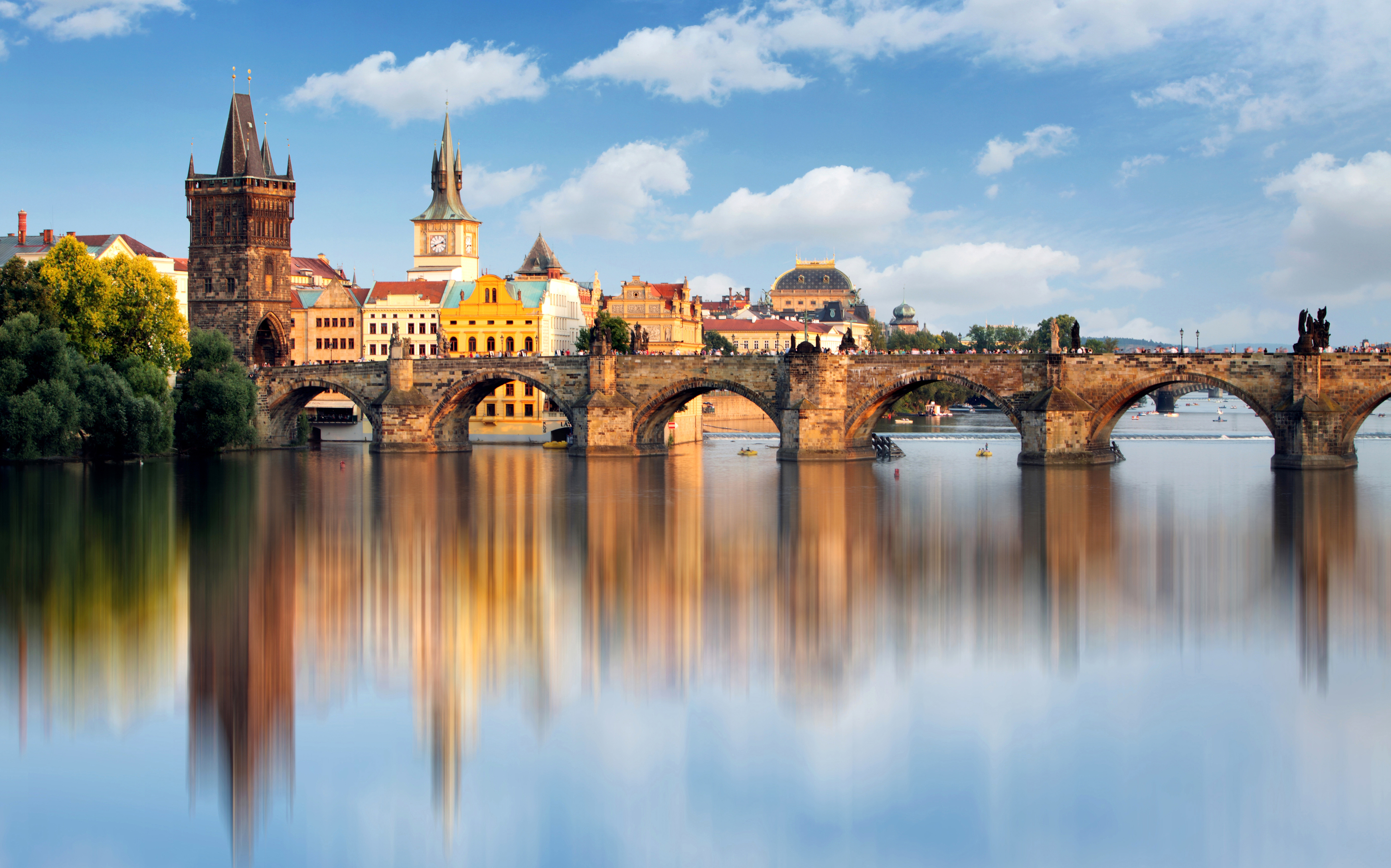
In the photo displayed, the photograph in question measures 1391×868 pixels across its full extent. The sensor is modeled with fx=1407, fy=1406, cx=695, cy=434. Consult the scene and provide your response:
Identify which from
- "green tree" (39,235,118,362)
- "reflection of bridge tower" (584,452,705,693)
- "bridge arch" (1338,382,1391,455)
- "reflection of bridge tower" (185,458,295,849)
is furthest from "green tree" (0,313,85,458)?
"bridge arch" (1338,382,1391,455)

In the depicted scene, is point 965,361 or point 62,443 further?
point 965,361

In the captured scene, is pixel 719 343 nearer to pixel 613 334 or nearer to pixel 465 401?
pixel 613 334

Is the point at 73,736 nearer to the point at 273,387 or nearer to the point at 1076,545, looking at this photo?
the point at 1076,545

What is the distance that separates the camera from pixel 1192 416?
5221 inches

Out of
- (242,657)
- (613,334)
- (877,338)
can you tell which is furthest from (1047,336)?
(242,657)

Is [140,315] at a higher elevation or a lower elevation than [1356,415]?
higher

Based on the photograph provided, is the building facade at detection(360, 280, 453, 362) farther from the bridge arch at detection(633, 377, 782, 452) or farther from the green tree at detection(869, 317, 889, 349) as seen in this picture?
Result: the green tree at detection(869, 317, 889, 349)

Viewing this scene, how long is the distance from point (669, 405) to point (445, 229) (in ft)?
137

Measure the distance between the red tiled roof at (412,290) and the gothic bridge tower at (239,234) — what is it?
13854 millimetres

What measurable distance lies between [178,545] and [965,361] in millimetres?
35887

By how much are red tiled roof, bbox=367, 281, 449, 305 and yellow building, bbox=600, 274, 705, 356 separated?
1534 centimetres

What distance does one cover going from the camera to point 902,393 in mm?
62562

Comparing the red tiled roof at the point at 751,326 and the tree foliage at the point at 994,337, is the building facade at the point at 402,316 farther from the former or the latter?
the tree foliage at the point at 994,337

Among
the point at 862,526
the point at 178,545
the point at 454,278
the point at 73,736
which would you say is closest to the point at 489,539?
the point at 178,545
